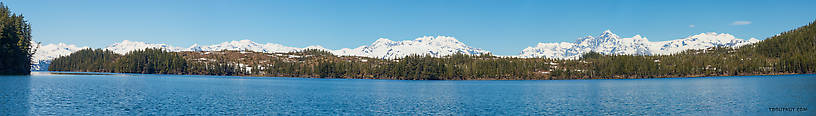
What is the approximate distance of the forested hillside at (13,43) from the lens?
148m

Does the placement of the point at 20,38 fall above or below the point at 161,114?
above

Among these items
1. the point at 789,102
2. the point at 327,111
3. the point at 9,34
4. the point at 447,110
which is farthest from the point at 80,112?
the point at 9,34

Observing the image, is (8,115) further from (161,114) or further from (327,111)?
(327,111)

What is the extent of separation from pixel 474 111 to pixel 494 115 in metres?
5.30

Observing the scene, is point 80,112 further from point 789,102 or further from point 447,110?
point 789,102

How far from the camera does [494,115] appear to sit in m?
56.1

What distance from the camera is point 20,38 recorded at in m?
156

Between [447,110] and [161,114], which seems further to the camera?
[447,110]

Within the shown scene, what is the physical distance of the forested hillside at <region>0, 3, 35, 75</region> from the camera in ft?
485

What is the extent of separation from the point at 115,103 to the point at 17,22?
123 m

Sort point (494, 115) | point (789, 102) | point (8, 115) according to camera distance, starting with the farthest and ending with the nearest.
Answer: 1. point (789, 102)
2. point (494, 115)
3. point (8, 115)

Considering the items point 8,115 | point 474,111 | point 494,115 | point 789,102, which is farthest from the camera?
point 789,102

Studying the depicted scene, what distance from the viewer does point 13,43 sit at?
152 m

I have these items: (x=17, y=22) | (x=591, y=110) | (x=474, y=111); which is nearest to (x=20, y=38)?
(x=17, y=22)
